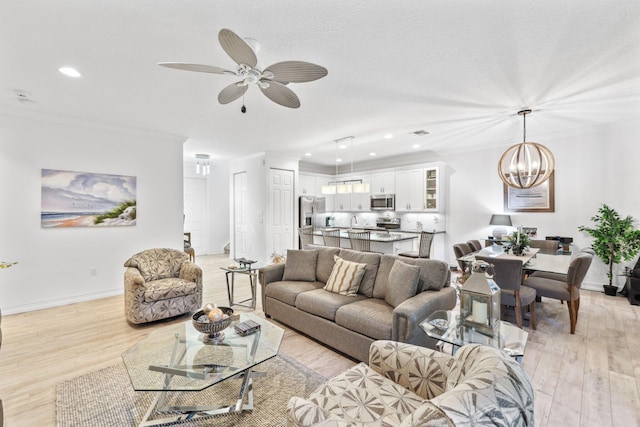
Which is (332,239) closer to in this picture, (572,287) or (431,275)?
(431,275)

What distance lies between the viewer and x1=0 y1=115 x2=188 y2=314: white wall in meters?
3.83

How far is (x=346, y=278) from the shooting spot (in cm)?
310

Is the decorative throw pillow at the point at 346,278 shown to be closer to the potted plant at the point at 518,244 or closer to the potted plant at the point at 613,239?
the potted plant at the point at 518,244

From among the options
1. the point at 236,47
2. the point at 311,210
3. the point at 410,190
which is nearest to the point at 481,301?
the point at 236,47

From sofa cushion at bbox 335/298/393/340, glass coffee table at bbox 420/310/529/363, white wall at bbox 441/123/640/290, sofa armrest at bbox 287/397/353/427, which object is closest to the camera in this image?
sofa armrest at bbox 287/397/353/427

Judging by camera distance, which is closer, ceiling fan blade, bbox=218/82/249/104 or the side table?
ceiling fan blade, bbox=218/82/249/104

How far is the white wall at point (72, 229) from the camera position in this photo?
3.83 m

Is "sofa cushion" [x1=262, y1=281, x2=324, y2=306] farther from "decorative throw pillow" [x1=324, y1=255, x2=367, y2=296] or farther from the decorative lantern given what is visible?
the decorative lantern

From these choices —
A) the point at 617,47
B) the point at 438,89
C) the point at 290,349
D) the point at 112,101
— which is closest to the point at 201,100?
the point at 112,101

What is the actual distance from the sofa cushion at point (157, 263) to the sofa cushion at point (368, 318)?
259cm

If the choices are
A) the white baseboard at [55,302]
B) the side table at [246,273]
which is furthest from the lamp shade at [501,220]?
the white baseboard at [55,302]

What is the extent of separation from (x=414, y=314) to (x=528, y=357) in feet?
4.65

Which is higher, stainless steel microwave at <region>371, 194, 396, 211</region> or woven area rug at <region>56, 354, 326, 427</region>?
stainless steel microwave at <region>371, 194, 396, 211</region>

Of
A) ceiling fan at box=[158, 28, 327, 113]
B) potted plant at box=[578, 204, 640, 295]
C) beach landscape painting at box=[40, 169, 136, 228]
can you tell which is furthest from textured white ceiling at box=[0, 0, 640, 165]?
potted plant at box=[578, 204, 640, 295]
